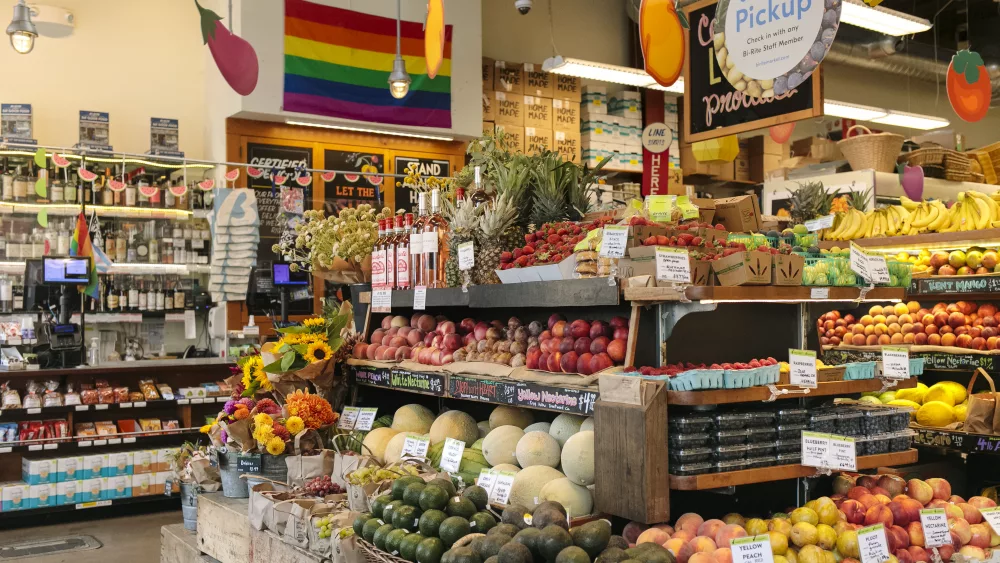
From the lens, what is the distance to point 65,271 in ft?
21.6

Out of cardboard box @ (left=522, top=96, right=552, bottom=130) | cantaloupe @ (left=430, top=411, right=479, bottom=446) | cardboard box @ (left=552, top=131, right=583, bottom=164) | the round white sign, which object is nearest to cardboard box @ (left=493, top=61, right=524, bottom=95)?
cardboard box @ (left=522, top=96, right=552, bottom=130)

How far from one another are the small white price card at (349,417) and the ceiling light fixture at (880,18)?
443 cm

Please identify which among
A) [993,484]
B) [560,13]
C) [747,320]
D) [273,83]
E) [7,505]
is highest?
[560,13]

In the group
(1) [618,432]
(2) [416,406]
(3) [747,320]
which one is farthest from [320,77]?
(1) [618,432]

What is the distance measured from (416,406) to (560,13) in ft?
24.2

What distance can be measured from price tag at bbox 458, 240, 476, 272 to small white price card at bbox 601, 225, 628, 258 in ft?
2.66

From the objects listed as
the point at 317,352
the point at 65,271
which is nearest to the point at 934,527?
the point at 317,352

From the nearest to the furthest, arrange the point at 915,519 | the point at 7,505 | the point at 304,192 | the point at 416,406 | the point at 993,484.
A: the point at 915,519, the point at 416,406, the point at 993,484, the point at 7,505, the point at 304,192

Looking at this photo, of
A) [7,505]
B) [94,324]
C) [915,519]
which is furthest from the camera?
[94,324]

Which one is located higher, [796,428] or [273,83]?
[273,83]

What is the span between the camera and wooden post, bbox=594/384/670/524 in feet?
8.11

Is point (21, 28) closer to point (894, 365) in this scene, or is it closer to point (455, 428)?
point (455, 428)

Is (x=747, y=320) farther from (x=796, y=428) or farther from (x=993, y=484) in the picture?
(x=993, y=484)

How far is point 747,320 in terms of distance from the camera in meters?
3.28
